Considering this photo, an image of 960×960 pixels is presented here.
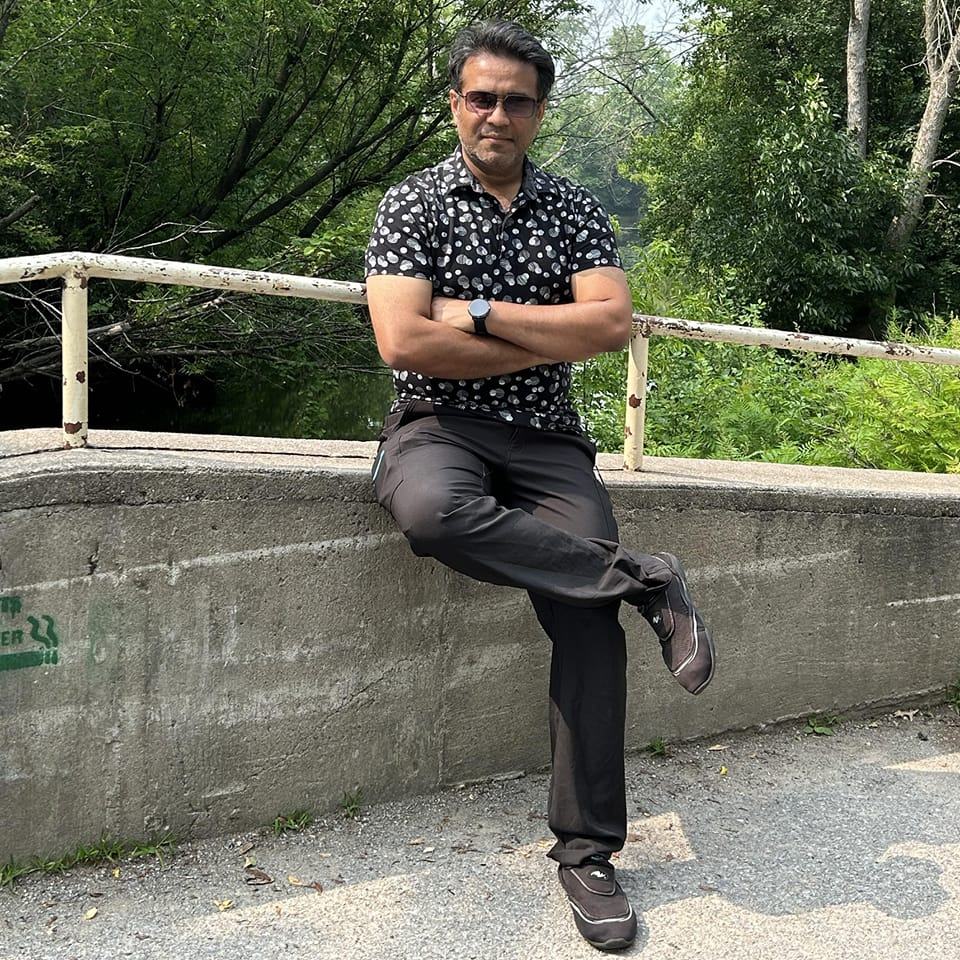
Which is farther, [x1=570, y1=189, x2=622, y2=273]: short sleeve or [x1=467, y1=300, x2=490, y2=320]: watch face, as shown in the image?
[x1=570, y1=189, x2=622, y2=273]: short sleeve

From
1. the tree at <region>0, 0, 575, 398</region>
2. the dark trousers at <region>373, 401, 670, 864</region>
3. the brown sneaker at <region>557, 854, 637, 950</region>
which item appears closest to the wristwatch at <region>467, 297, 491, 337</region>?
the dark trousers at <region>373, 401, 670, 864</region>

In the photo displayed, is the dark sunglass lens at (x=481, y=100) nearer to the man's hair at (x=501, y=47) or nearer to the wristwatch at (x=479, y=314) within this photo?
the man's hair at (x=501, y=47)

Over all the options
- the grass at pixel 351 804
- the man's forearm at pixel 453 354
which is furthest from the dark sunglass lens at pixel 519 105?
the grass at pixel 351 804

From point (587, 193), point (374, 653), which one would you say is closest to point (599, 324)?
point (587, 193)

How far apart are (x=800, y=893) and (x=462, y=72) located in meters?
2.40

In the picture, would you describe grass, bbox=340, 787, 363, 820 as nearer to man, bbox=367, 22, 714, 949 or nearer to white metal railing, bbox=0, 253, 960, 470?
man, bbox=367, 22, 714, 949

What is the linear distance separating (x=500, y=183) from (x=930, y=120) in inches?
792

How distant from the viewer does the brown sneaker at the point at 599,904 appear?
101 inches

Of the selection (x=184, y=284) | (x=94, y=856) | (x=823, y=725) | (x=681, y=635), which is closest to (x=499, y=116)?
(x=184, y=284)

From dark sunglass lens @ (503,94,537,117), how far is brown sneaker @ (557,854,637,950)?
6.54ft

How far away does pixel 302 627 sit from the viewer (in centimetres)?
303

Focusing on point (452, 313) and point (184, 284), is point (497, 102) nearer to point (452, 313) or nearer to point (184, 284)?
point (452, 313)

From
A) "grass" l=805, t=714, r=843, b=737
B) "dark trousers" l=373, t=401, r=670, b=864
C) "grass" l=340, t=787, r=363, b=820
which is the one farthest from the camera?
"grass" l=805, t=714, r=843, b=737

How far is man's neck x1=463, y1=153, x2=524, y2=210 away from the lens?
3033 millimetres
